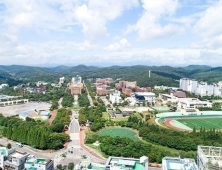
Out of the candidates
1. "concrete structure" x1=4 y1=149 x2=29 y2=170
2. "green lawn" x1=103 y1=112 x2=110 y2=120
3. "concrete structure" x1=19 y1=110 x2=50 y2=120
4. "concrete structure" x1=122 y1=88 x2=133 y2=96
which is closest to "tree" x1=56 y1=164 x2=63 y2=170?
"concrete structure" x1=4 y1=149 x2=29 y2=170

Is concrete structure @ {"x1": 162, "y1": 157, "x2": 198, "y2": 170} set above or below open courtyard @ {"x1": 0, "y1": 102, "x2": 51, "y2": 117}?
above

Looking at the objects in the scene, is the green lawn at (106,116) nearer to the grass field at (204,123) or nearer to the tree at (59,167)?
the grass field at (204,123)

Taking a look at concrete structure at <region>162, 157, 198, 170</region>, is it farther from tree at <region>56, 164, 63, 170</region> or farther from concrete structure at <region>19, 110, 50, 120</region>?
concrete structure at <region>19, 110, 50, 120</region>

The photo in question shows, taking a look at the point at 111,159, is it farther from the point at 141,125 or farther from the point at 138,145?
the point at 141,125

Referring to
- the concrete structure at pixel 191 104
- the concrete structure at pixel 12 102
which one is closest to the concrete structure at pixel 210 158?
the concrete structure at pixel 191 104

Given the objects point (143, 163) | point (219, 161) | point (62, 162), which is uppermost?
point (219, 161)

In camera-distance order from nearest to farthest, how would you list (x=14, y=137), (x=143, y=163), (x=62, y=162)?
(x=143, y=163), (x=62, y=162), (x=14, y=137)

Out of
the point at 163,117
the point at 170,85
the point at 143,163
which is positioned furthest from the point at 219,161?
the point at 170,85
